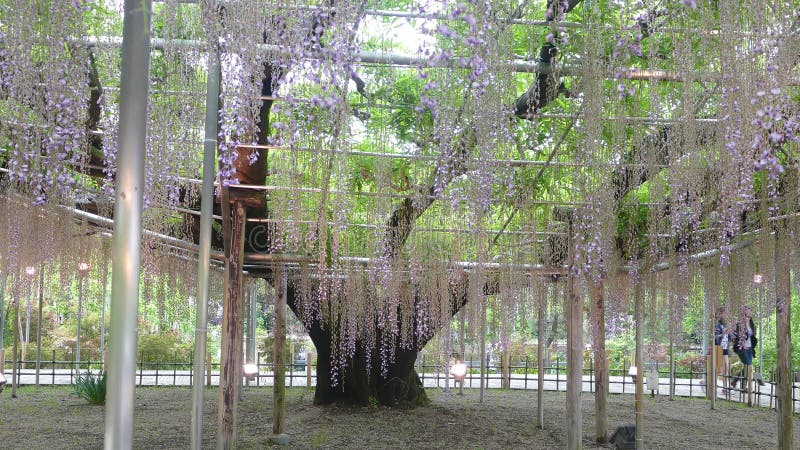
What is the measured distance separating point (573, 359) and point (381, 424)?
288 cm

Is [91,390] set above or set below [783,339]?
below

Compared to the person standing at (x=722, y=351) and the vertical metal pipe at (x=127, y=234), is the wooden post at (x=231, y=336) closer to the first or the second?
the vertical metal pipe at (x=127, y=234)

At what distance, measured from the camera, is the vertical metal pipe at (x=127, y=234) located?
209 centimetres

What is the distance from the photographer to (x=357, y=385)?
10.8 metres

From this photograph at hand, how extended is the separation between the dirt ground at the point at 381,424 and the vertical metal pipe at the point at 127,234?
555 cm

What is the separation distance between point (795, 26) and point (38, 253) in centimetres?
597

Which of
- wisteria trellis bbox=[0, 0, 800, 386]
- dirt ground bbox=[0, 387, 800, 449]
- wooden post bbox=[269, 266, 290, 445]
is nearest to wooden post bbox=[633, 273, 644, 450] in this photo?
dirt ground bbox=[0, 387, 800, 449]

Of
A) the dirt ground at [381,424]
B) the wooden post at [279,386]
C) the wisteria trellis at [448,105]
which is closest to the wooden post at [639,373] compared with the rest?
the dirt ground at [381,424]

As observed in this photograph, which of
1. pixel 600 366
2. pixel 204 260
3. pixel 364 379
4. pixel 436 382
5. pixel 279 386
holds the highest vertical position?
pixel 204 260

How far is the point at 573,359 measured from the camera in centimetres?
758

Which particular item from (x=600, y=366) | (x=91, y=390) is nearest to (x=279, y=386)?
(x=600, y=366)

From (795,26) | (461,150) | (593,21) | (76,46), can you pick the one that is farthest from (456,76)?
(76,46)

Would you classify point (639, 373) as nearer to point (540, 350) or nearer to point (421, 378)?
point (540, 350)

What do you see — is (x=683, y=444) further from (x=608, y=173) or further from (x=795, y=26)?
(x=795, y=26)
